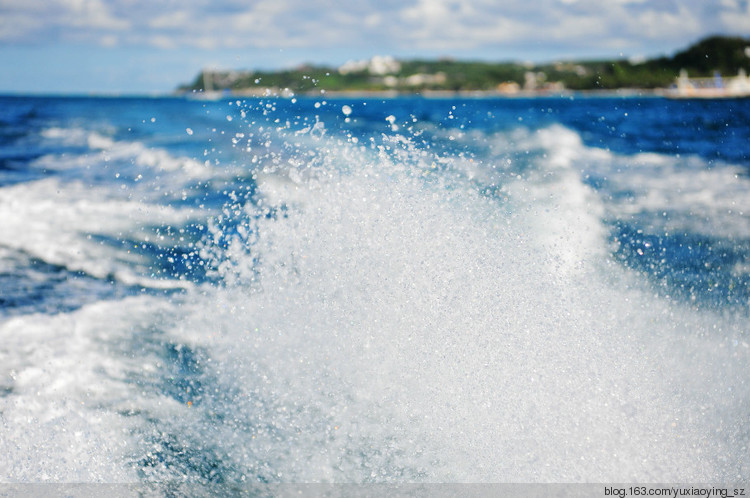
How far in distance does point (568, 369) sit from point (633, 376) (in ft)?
1.34

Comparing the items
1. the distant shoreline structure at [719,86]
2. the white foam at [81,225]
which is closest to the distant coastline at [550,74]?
the distant shoreline structure at [719,86]

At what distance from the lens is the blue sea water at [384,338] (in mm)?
3033

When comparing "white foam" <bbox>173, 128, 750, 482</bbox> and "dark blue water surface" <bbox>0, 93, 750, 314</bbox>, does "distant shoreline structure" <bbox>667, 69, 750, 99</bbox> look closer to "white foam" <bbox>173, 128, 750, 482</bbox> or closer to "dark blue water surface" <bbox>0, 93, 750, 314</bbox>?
"dark blue water surface" <bbox>0, 93, 750, 314</bbox>

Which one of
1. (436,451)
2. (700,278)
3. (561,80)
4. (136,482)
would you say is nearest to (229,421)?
(136,482)

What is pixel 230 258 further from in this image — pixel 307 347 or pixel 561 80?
pixel 561 80

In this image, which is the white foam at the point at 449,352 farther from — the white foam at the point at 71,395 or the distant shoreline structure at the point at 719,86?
the distant shoreline structure at the point at 719,86

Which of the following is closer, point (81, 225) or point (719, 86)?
point (81, 225)

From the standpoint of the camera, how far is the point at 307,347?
3.76 meters

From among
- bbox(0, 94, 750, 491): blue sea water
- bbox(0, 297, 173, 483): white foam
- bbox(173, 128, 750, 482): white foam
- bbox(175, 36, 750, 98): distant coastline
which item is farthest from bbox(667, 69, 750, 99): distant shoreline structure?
bbox(0, 297, 173, 483): white foam

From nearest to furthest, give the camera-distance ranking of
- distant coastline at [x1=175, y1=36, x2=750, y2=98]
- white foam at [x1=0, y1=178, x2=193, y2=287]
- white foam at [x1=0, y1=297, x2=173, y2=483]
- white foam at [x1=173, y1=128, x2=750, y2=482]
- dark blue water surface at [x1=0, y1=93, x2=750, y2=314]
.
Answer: white foam at [x1=173, y1=128, x2=750, y2=482] → white foam at [x1=0, y1=297, x2=173, y2=483] → dark blue water surface at [x1=0, y1=93, x2=750, y2=314] → white foam at [x1=0, y1=178, x2=193, y2=287] → distant coastline at [x1=175, y1=36, x2=750, y2=98]

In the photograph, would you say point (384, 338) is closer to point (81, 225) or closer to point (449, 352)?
point (449, 352)

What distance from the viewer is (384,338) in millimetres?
3705

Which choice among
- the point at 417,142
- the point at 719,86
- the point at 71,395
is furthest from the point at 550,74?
the point at 71,395

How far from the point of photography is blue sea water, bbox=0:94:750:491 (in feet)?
9.95
